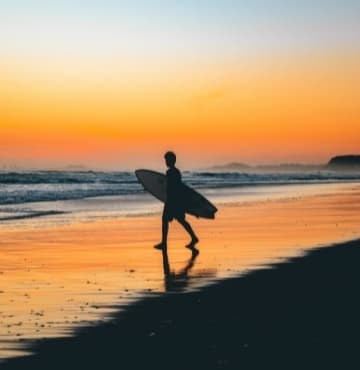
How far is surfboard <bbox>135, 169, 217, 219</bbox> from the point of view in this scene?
19691mm

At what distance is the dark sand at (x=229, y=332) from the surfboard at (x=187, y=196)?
6.95 meters

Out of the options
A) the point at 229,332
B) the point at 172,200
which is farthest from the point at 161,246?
the point at 229,332

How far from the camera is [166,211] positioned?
1858cm

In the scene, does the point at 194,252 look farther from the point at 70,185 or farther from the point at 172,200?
the point at 70,185

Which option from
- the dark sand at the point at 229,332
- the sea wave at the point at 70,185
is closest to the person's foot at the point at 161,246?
the dark sand at the point at 229,332

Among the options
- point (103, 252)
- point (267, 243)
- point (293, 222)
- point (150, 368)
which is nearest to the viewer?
point (150, 368)

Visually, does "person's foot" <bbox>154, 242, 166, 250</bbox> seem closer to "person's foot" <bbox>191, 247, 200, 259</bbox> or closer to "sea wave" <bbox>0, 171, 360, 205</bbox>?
"person's foot" <bbox>191, 247, 200, 259</bbox>

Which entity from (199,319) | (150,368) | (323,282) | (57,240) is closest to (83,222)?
(57,240)

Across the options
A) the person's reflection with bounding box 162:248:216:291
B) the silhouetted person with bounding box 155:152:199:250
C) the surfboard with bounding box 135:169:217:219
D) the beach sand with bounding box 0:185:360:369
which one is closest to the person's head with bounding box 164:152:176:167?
the silhouetted person with bounding box 155:152:199:250

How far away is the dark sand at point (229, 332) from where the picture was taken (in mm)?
7492

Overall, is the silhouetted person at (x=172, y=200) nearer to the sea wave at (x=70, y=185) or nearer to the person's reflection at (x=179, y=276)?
the person's reflection at (x=179, y=276)

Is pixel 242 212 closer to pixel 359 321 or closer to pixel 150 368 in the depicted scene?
pixel 359 321

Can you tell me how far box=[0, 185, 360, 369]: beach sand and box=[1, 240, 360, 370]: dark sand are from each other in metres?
0.01

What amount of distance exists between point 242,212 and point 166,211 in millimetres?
12916
